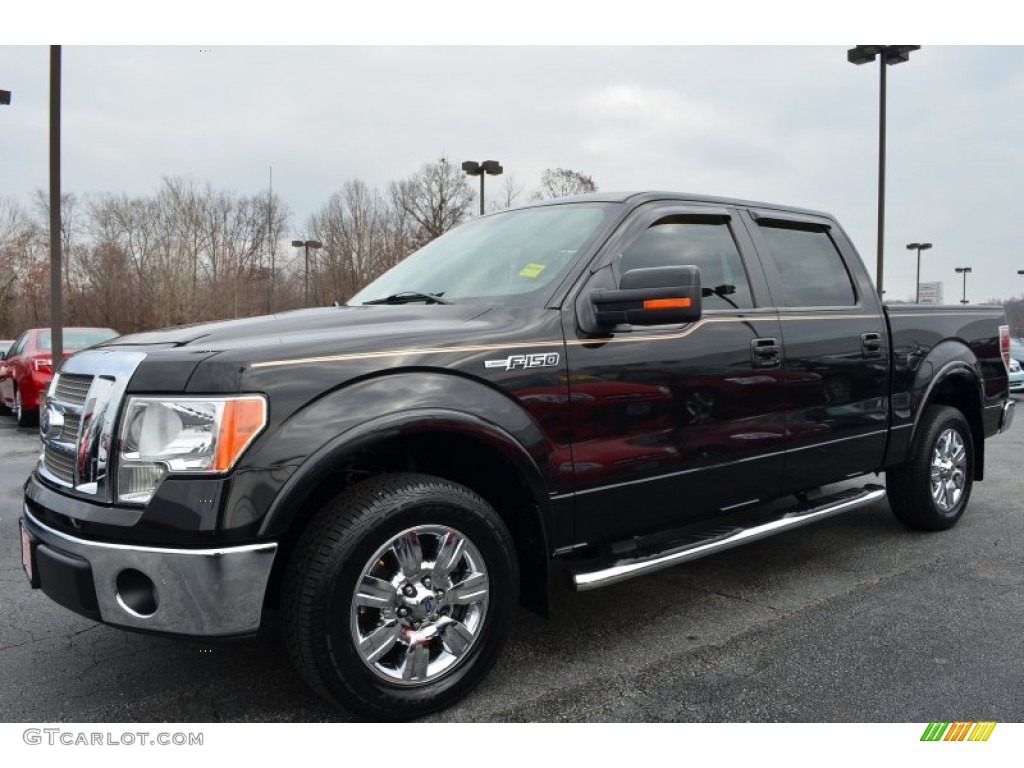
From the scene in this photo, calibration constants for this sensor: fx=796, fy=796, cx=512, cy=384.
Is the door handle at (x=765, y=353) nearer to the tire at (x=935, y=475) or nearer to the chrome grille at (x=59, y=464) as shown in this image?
the tire at (x=935, y=475)

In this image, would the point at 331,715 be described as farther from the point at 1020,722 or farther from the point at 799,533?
the point at 799,533

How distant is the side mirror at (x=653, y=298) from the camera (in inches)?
112

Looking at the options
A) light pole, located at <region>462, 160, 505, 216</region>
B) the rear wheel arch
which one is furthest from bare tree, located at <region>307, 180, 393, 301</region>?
the rear wheel arch

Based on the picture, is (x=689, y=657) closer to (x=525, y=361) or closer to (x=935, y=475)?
(x=525, y=361)

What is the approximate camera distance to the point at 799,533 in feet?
16.6

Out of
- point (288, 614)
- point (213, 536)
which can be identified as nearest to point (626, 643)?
point (288, 614)

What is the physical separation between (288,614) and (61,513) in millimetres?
792

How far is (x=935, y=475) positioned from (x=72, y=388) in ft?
15.3

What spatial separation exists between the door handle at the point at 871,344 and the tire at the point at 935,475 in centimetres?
78

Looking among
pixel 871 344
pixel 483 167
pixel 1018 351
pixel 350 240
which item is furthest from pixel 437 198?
pixel 871 344

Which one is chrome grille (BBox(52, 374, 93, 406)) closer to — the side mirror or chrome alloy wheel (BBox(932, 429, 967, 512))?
the side mirror

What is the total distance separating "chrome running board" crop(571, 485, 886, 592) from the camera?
3010 millimetres

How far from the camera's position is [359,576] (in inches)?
96.7

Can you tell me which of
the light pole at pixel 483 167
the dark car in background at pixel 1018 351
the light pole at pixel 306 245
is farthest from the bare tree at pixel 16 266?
the dark car in background at pixel 1018 351
